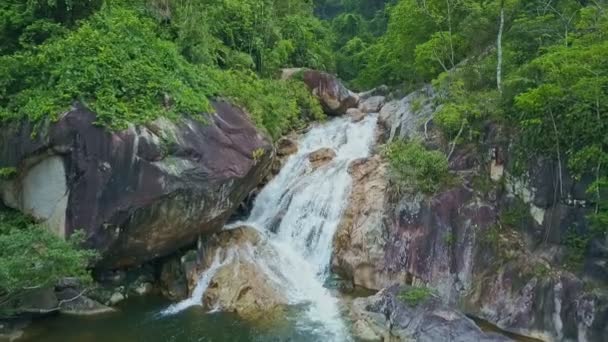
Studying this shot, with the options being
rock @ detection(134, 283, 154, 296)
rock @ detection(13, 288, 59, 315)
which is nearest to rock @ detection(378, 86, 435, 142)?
rock @ detection(134, 283, 154, 296)

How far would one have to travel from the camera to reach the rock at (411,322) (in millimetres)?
11852

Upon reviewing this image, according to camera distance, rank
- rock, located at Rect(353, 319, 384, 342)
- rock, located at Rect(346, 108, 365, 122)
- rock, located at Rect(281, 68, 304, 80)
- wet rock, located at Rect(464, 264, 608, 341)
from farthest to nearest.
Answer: rock, located at Rect(281, 68, 304, 80) < rock, located at Rect(346, 108, 365, 122) < rock, located at Rect(353, 319, 384, 342) < wet rock, located at Rect(464, 264, 608, 341)

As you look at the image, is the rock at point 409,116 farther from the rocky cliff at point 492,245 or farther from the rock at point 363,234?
the rock at point 363,234

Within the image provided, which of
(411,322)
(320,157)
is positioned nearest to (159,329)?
(411,322)

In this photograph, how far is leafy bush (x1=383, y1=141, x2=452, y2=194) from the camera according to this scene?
1559 cm

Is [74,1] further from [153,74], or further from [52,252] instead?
[52,252]

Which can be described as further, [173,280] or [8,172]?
[173,280]

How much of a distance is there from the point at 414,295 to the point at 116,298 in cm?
842

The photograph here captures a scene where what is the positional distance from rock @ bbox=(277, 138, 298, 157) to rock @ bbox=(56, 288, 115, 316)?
9.29 meters

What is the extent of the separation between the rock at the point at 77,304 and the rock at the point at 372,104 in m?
17.5

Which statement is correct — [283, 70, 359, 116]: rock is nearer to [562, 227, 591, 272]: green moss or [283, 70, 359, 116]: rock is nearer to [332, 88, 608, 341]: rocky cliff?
[332, 88, 608, 341]: rocky cliff

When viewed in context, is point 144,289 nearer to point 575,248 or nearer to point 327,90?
point 575,248

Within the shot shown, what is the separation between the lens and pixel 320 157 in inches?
838

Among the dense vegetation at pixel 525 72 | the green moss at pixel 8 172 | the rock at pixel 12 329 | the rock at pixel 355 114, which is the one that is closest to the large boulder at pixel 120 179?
the green moss at pixel 8 172
